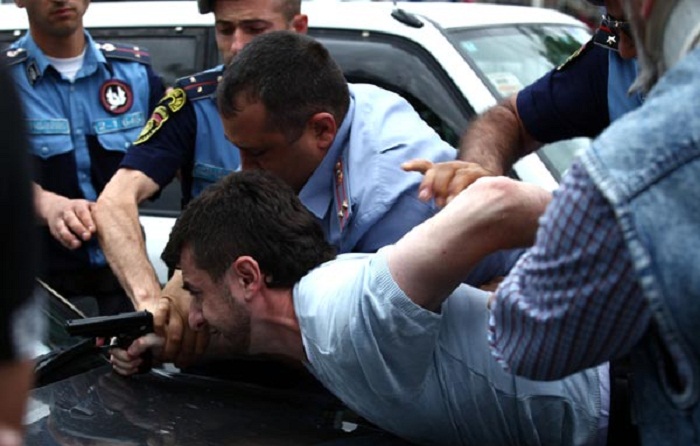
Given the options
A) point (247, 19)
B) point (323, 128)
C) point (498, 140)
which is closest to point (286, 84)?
point (323, 128)

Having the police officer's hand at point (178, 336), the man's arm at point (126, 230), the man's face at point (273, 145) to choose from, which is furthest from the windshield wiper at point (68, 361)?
the man's face at point (273, 145)

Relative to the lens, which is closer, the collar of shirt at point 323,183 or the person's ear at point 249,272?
the person's ear at point 249,272

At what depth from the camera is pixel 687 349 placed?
1.43 meters

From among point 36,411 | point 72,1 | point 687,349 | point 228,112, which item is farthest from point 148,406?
point 72,1

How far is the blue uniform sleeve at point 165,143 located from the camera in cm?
338

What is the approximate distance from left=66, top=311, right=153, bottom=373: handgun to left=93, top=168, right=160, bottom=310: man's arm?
0.90ft

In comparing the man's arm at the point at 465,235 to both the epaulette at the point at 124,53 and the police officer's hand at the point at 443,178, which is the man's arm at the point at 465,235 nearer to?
the police officer's hand at the point at 443,178

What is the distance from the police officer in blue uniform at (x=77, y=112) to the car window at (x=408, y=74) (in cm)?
66

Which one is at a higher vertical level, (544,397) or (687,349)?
(687,349)

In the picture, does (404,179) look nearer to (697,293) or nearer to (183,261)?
(183,261)

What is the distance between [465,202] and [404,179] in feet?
1.80

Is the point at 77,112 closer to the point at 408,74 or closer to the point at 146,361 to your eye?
the point at 408,74

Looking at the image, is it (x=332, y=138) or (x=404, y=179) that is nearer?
(x=404, y=179)

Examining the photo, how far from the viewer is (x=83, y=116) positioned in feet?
12.6
